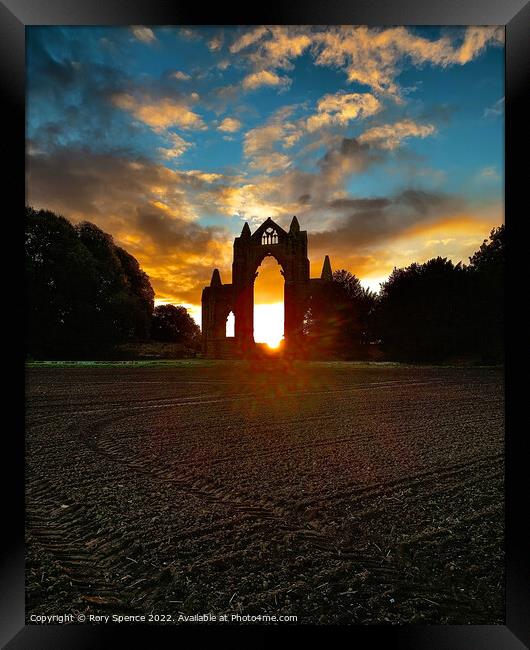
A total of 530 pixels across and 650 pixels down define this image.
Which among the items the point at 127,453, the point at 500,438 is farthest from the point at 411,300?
the point at 127,453

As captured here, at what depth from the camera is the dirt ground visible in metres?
2.58

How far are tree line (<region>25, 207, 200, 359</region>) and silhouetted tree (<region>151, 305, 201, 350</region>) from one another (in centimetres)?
265

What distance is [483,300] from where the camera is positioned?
2089 cm

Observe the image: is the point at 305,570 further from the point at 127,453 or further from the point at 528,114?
the point at 127,453

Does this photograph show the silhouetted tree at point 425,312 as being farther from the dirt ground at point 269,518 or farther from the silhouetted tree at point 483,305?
the dirt ground at point 269,518

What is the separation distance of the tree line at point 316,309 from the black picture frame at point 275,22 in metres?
9.11

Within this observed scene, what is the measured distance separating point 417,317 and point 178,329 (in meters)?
14.1

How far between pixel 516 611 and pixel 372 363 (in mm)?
23732

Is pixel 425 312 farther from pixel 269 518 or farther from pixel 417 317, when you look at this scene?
pixel 269 518

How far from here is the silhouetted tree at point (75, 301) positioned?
14709 millimetres

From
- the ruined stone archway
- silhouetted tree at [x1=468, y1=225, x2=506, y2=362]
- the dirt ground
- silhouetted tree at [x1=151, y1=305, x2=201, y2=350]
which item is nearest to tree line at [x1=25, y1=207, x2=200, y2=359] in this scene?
silhouetted tree at [x1=151, y1=305, x2=201, y2=350]

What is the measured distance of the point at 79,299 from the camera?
16.7 metres

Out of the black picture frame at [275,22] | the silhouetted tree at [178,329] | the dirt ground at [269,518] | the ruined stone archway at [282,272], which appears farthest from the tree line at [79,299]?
the black picture frame at [275,22]

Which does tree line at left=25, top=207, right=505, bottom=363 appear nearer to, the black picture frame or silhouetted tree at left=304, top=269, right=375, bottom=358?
silhouetted tree at left=304, top=269, right=375, bottom=358
